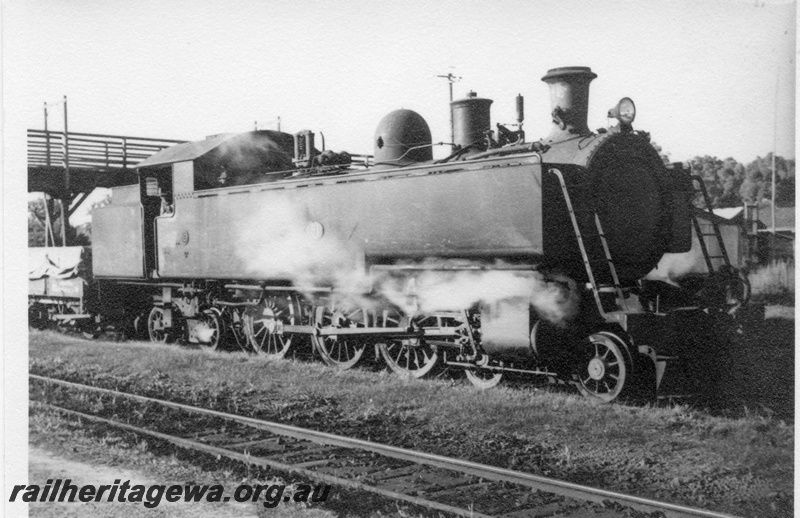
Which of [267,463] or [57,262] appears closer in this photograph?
[267,463]

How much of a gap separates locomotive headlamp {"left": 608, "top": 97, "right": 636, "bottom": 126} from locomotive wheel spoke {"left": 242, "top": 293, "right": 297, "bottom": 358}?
4588 millimetres

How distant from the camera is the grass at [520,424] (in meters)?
4.88

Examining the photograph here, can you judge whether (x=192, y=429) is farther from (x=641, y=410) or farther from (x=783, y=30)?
(x=783, y=30)

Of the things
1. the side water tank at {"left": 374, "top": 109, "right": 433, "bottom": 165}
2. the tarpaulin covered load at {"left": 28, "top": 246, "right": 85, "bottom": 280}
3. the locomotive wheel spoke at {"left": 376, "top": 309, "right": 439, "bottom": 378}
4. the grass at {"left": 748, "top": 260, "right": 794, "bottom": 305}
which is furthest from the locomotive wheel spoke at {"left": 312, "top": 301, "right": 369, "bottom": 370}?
the tarpaulin covered load at {"left": 28, "top": 246, "right": 85, "bottom": 280}

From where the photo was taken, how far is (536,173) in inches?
268

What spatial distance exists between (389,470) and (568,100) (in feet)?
13.8

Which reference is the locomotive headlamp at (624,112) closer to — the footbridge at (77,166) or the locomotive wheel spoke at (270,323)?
the locomotive wheel spoke at (270,323)

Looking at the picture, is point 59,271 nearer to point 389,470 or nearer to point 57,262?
point 57,262

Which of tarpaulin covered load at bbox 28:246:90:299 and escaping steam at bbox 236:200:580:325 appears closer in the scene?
escaping steam at bbox 236:200:580:325

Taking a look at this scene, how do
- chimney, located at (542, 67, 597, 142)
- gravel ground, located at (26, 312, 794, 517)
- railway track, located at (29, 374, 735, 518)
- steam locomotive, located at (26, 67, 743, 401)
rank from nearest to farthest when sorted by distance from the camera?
railway track, located at (29, 374, 735, 518) < gravel ground, located at (26, 312, 794, 517) < steam locomotive, located at (26, 67, 743, 401) < chimney, located at (542, 67, 597, 142)

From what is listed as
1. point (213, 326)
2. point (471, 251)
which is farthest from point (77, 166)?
point (471, 251)

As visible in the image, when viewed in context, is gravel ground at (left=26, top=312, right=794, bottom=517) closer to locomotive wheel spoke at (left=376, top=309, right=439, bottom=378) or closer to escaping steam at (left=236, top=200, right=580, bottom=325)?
locomotive wheel spoke at (left=376, top=309, right=439, bottom=378)

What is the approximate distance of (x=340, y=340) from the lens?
29.6ft

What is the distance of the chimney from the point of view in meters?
7.42
